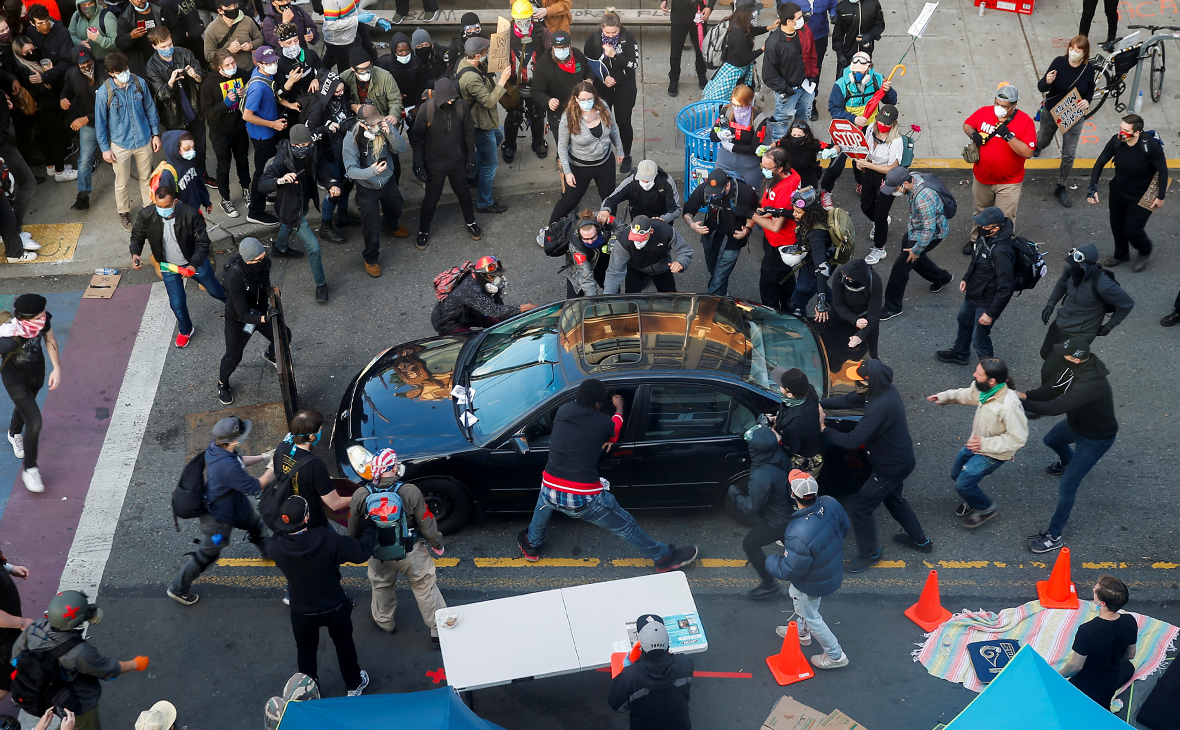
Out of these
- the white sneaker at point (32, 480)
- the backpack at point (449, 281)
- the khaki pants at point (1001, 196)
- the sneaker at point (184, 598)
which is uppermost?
the khaki pants at point (1001, 196)

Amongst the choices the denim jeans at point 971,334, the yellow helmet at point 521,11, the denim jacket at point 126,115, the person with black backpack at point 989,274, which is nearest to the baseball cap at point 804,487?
the person with black backpack at point 989,274

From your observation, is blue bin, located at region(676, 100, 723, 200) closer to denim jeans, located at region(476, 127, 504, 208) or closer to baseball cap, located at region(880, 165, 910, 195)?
baseball cap, located at region(880, 165, 910, 195)

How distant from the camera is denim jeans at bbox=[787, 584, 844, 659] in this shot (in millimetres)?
6715

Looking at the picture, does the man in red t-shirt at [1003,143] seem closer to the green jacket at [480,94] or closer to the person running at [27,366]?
the green jacket at [480,94]

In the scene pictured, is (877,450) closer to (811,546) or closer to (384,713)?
(811,546)

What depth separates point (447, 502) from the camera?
25.6 feet

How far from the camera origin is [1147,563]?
7.66 m

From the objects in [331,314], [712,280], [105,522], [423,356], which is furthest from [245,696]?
[712,280]

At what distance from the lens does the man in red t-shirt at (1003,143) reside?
10008 mm

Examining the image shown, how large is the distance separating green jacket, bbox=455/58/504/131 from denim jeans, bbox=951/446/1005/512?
20.5 feet

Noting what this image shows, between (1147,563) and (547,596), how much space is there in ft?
15.2

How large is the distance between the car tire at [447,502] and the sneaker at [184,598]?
1.86 meters

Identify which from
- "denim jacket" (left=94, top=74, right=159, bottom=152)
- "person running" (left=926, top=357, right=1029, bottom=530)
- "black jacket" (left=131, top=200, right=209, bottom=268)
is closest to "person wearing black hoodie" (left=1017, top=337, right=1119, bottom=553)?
"person running" (left=926, top=357, right=1029, bottom=530)

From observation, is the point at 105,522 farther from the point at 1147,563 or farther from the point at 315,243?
the point at 1147,563
